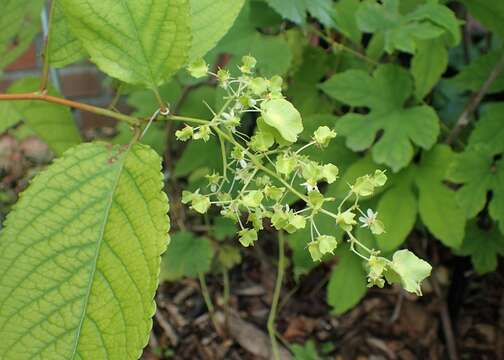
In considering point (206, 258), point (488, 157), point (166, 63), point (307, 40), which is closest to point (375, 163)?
point (488, 157)

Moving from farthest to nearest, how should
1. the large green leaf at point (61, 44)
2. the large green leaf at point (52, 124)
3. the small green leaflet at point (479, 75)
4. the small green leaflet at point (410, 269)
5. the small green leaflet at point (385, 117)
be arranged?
the small green leaflet at point (479, 75) < the small green leaflet at point (385, 117) < the large green leaf at point (52, 124) < the large green leaf at point (61, 44) < the small green leaflet at point (410, 269)

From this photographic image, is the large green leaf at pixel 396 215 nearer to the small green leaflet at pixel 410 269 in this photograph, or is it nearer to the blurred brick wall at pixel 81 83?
the small green leaflet at pixel 410 269

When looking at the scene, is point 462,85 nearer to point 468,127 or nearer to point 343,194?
point 468,127

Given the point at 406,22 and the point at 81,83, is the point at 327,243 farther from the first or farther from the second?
the point at 81,83

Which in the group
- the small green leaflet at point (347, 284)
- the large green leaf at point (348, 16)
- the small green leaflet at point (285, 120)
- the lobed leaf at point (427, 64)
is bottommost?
the small green leaflet at point (347, 284)

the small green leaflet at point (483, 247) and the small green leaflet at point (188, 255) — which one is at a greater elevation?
the small green leaflet at point (483, 247)

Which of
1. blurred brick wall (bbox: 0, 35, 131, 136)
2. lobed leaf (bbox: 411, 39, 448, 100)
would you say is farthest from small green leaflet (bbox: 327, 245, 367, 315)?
blurred brick wall (bbox: 0, 35, 131, 136)

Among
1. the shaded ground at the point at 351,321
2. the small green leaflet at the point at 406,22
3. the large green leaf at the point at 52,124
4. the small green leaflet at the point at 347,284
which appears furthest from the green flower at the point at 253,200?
the shaded ground at the point at 351,321
